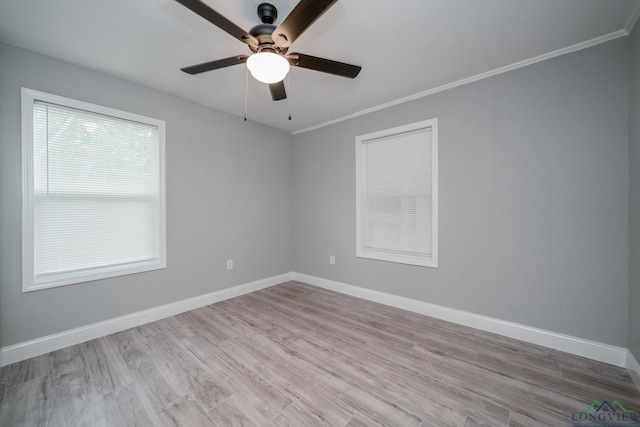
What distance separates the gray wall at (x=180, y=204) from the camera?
6.69 feet

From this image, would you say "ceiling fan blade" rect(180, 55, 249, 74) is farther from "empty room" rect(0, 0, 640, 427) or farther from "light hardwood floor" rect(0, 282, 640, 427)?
"light hardwood floor" rect(0, 282, 640, 427)

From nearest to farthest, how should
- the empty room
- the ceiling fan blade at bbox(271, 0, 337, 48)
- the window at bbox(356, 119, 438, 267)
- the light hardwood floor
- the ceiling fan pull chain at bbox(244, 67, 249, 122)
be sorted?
the ceiling fan blade at bbox(271, 0, 337, 48) → the light hardwood floor → the empty room → the ceiling fan pull chain at bbox(244, 67, 249, 122) → the window at bbox(356, 119, 438, 267)

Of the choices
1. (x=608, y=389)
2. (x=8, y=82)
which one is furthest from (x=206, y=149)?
(x=608, y=389)

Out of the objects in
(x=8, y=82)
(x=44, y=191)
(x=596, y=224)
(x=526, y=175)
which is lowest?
(x=596, y=224)

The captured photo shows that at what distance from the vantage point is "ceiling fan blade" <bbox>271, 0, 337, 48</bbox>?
4.08 ft

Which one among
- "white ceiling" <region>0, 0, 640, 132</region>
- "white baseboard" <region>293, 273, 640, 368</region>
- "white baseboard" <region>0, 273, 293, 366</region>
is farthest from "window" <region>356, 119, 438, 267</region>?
"white baseboard" <region>0, 273, 293, 366</region>

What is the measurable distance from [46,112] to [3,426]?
235cm

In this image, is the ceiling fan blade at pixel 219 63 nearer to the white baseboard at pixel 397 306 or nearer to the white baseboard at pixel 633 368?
the white baseboard at pixel 397 306

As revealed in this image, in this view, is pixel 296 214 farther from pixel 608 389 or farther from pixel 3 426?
pixel 608 389

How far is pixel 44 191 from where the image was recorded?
86.3 inches

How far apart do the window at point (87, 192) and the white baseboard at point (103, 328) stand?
463 mm

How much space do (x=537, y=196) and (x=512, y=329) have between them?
1271 mm

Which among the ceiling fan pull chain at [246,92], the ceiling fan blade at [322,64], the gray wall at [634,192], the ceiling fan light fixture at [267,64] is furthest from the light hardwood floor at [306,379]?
the ceiling fan pull chain at [246,92]

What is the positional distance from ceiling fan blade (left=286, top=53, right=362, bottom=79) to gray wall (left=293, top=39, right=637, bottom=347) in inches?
57.8
